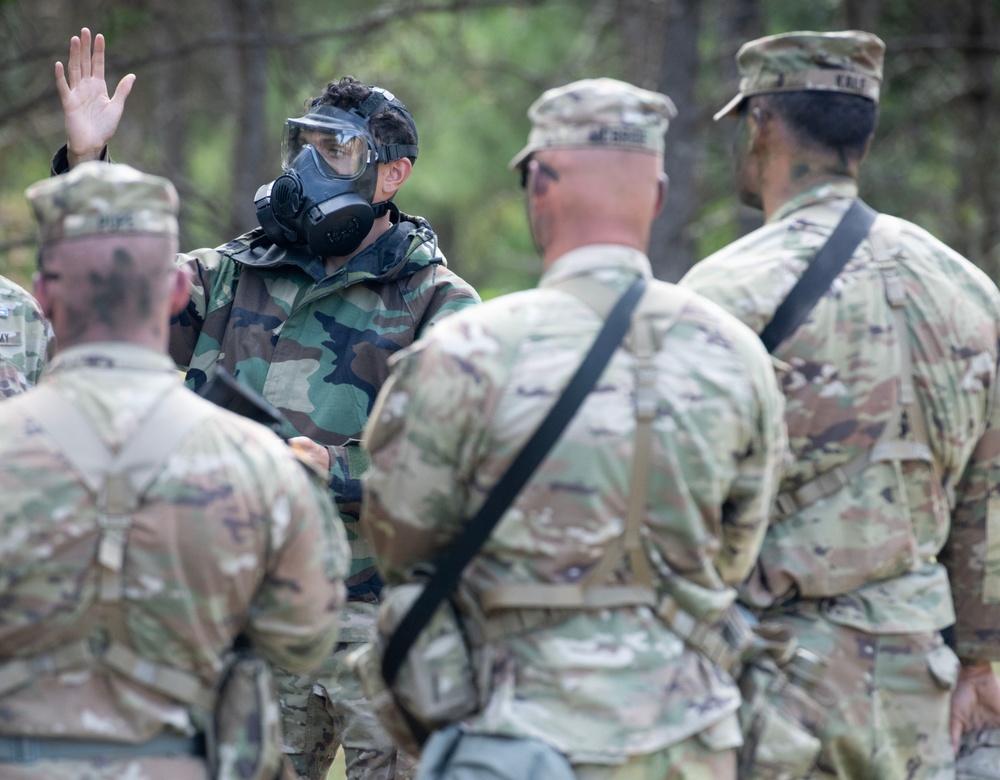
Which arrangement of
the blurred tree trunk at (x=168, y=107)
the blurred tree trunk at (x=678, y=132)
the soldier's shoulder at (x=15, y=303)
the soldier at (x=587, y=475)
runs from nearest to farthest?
the soldier at (x=587, y=475)
the soldier's shoulder at (x=15, y=303)
the blurred tree trunk at (x=678, y=132)
the blurred tree trunk at (x=168, y=107)

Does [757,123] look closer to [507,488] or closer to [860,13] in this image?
[507,488]

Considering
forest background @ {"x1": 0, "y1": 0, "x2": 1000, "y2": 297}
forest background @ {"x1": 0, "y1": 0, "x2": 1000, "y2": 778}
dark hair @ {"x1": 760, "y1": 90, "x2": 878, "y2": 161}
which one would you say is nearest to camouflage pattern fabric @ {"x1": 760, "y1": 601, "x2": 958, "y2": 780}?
dark hair @ {"x1": 760, "y1": 90, "x2": 878, "y2": 161}

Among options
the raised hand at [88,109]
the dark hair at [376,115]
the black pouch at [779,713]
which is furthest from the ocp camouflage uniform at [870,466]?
the raised hand at [88,109]

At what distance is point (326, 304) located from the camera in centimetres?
462

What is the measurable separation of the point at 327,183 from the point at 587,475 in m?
2.02

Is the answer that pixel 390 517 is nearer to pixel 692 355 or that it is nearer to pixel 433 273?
pixel 692 355

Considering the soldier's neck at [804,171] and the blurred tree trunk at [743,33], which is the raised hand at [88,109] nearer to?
the soldier's neck at [804,171]

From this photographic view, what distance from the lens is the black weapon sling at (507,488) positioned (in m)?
2.99

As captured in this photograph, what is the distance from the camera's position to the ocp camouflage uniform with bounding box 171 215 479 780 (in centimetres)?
446

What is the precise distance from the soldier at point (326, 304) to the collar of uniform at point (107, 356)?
4.77ft

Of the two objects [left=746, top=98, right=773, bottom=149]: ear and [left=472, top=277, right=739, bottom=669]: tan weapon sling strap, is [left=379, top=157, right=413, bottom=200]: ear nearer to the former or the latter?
[left=746, top=98, right=773, bottom=149]: ear

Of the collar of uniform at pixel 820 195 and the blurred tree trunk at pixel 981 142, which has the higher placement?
the collar of uniform at pixel 820 195

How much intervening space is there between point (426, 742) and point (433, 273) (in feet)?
6.41

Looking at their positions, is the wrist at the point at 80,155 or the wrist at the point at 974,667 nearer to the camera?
the wrist at the point at 974,667
